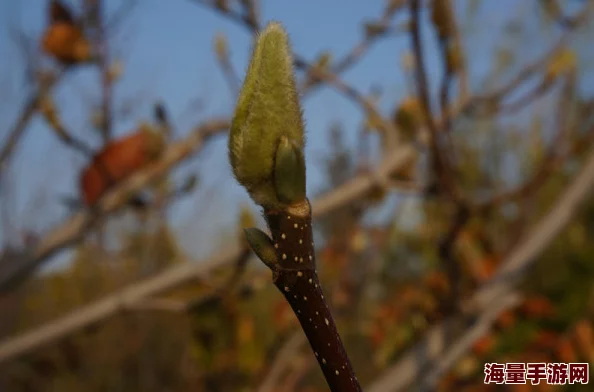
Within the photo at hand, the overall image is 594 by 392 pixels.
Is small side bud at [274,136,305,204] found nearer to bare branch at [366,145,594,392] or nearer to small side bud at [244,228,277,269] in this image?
small side bud at [244,228,277,269]

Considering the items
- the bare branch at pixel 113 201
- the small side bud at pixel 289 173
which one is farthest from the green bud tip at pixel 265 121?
the bare branch at pixel 113 201

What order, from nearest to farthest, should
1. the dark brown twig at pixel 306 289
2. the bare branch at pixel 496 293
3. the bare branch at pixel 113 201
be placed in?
the dark brown twig at pixel 306 289
the bare branch at pixel 496 293
the bare branch at pixel 113 201

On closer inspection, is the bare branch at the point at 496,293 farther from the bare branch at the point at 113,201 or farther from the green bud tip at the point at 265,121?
the green bud tip at the point at 265,121

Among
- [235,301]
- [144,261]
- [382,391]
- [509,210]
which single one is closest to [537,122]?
[509,210]

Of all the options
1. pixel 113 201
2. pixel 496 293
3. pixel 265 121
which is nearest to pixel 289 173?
pixel 265 121

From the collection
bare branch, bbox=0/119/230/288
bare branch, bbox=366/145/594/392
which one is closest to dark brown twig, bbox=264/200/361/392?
bare branch, bbox=366/145/594/392

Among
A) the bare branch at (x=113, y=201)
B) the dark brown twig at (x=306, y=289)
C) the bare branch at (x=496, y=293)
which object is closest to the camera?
the dark brown twig at (x=306, y=289)

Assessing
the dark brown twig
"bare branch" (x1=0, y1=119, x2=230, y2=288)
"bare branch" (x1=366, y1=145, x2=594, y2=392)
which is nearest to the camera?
the dark brown twig

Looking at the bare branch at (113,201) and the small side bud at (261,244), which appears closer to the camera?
the small side bud at (261,244)

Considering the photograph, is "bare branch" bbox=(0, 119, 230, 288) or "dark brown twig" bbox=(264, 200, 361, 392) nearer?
"dark brown twig" bbox=(264, 200, 361, 392)
